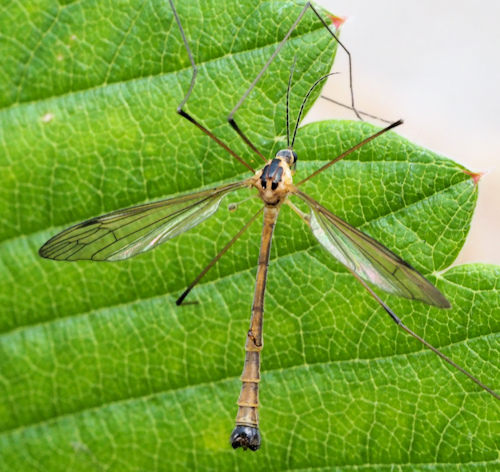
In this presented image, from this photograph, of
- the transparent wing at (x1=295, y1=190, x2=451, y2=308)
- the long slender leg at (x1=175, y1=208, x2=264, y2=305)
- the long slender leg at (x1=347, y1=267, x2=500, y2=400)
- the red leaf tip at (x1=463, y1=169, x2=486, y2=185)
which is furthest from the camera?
the long slender leg at (x1=175, y1=208, x2=264, y2=305)

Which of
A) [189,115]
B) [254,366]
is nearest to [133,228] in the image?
[189,115]

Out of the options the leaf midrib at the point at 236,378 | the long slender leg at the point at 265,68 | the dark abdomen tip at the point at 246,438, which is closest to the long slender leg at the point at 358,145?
the long slender leg at the point at 265,68

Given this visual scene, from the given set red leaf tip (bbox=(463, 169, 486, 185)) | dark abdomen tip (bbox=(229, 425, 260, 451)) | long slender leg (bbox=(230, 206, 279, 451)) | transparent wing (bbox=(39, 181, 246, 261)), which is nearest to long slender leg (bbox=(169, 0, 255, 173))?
transparent wing (bbox=(39, 181, 246, 261))

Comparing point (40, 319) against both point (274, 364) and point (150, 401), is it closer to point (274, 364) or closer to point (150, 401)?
point (150, 401)

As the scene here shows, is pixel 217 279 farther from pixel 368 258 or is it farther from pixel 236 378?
pixel 368 258

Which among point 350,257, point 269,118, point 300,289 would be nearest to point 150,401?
point 300,289

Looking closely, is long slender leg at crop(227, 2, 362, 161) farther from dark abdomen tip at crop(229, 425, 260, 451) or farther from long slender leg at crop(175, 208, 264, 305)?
dark abdomen tip at crop(229, 425, 260, 451)

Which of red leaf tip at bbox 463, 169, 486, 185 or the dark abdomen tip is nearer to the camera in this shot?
red leaf tip at bbox 463, 169, 486, 185
